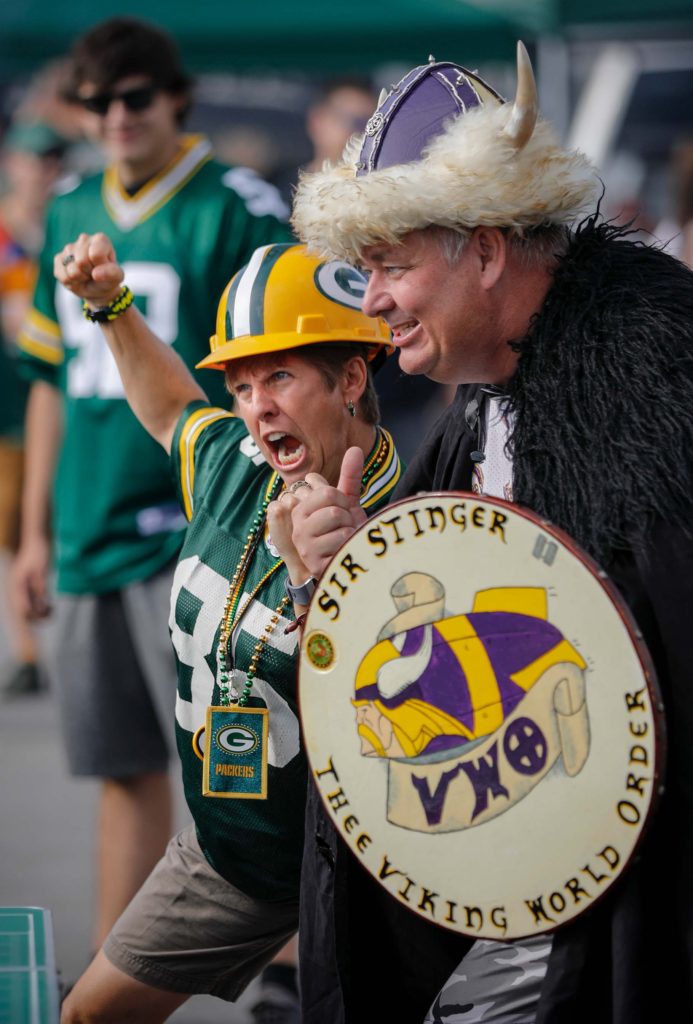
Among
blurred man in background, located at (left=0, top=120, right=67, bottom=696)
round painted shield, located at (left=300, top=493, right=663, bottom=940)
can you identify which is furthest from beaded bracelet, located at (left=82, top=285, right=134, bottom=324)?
blurred man in background, located at (left=0, top=120, right=67, bottom=696)

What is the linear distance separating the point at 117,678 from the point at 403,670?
219 centimetres

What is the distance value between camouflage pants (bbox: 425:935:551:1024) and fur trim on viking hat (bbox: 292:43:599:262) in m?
0.96

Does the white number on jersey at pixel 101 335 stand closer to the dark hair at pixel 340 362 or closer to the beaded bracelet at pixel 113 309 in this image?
the beaded bracelet at pixel 113 309

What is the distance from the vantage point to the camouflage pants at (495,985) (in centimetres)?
216

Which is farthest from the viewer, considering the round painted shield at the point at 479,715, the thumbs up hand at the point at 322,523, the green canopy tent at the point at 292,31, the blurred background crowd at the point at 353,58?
the green canopy tent at the point at 292,31

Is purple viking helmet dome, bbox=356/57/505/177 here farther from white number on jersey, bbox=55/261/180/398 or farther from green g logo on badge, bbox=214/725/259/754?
white number on jersey, bbox=55/261/180/398

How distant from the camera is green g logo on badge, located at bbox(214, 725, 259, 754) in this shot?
2.63 meters

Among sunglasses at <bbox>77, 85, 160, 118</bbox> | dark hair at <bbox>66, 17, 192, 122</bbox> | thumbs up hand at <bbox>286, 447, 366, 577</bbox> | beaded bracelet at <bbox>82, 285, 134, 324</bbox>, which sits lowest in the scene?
thumbs up hand at <bbox>286, 447, 366, 577</bbox>

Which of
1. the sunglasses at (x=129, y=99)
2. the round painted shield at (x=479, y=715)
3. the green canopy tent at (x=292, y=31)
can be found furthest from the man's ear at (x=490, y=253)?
the green canopy tent at (x=292, y=31)

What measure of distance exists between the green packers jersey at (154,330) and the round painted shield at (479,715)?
1.96 metres

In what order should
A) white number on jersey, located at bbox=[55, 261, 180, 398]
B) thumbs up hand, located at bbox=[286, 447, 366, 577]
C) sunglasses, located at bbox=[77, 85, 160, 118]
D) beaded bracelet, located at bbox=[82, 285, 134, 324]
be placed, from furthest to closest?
sunglasses, located at bbox=[77, 85, 160, 118] → white number on jersey, located at bbox=[55, 261, 180, 398] → beaded bracelet, located at bbox=[82, 285, 134, 324] → thumbs up hand, located at bbox=[286, 447, 366, 577]

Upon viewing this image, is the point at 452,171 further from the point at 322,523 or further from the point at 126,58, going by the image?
the point at 126,58

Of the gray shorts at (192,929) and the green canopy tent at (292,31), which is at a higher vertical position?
the green canopy tent at (292,31)

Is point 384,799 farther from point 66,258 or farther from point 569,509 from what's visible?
point 66,258
